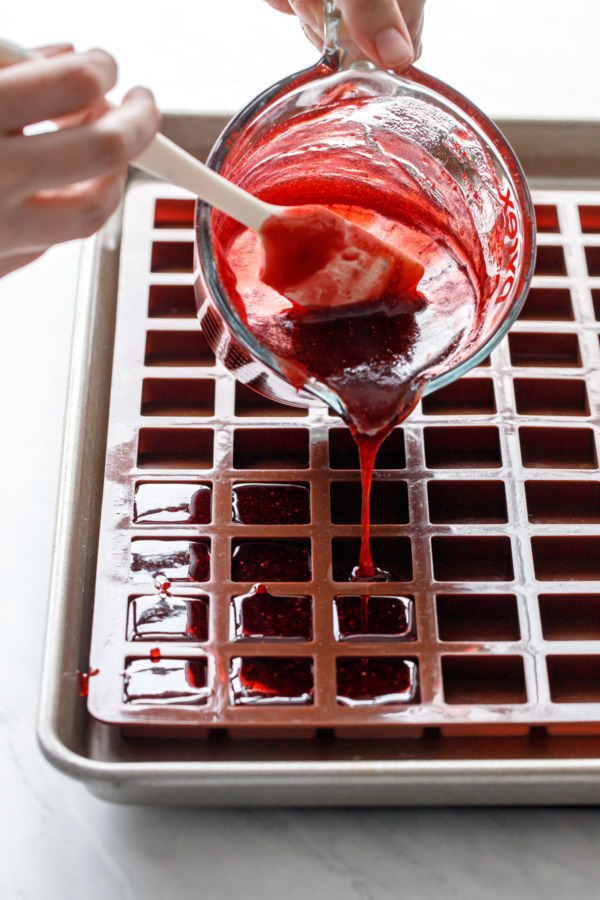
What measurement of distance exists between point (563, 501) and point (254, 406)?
32 cm

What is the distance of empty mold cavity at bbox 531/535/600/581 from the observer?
0.89 m

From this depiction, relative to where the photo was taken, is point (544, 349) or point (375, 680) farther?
point (544, 349)

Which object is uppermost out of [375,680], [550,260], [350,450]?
[550,260]

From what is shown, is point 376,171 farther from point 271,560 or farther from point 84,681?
point 84,681

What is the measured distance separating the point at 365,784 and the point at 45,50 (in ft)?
1.81

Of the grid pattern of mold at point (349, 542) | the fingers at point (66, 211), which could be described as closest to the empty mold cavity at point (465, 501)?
the grid pattern of mold at point (349, 542)

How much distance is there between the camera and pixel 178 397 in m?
0.99

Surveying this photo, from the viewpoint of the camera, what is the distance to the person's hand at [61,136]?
55cm

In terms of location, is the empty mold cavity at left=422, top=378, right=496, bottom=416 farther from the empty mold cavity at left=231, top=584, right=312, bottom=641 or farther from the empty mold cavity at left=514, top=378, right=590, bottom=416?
the empty mold cavity at left=231, top=584, right=312, bottom=641

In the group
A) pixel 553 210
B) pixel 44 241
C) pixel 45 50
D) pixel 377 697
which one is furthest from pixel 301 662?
pixel 553 210

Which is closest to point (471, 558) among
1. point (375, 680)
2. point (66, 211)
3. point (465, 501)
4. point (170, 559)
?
point (465, 501)

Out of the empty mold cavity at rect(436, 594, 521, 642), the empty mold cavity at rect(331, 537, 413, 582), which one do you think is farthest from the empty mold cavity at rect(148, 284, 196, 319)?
the empty mold cavity at rect(436, 594, 521, 642)

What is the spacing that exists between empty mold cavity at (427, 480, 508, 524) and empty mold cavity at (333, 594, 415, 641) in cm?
11

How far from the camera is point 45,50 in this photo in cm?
62
